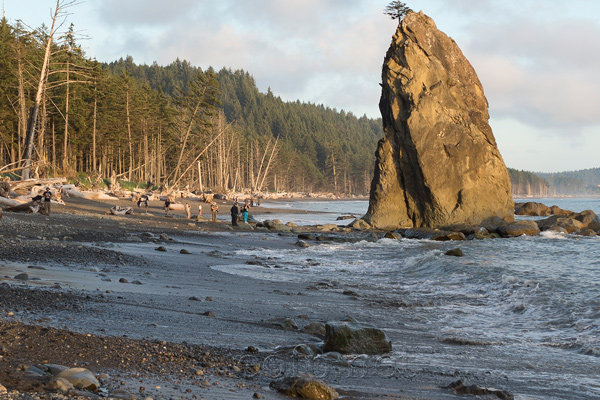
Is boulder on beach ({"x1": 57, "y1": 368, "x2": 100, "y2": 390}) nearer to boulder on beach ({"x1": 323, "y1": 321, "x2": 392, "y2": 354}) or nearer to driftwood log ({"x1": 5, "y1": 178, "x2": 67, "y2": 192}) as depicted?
boulder on beach ({"x1": 323, "y1": 321, "x2": 392, "y2": 354})

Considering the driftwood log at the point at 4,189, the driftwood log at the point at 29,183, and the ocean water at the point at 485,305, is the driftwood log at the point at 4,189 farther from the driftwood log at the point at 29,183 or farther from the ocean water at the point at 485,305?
the ocean water at the point at 485,305

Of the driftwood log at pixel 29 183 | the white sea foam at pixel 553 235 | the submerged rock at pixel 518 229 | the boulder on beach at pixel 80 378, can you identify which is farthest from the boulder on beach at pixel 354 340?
the submerged rock at pixel 518 229

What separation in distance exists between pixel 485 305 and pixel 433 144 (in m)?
23.1

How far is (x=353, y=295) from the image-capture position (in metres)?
11.8

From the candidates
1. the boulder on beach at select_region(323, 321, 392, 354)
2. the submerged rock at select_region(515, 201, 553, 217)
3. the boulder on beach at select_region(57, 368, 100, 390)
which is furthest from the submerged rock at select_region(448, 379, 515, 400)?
the submerged rock at select_region(515, 201, 553, 217)

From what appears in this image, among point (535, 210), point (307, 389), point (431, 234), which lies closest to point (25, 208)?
point (431, 234)

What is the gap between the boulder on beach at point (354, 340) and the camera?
21.6 feet

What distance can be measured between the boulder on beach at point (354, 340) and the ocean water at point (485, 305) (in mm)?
242

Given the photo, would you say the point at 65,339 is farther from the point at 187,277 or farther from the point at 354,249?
the point at 354,249

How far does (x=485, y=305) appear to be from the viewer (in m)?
11.2

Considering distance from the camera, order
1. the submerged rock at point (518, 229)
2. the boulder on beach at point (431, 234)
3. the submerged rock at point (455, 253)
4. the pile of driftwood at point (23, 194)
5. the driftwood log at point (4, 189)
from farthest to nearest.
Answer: the submerged rock at point (518, 229) < the boulder on beach at point (431, 234) < the driftwood log at point (4, 189) < the pile of driftwood at point (23, 194) < the submerged rock at point (455, 253)

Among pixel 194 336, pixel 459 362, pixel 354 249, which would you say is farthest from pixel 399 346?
pixel 354 249

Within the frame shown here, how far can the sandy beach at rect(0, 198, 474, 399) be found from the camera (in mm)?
A: 4664

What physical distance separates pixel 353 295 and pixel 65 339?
7517 mm
